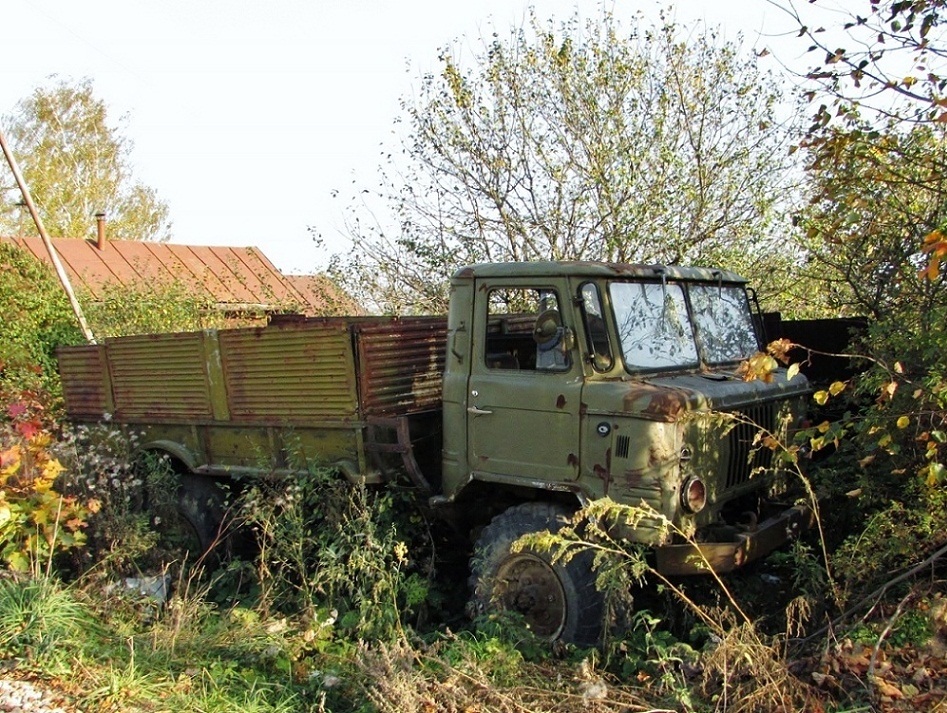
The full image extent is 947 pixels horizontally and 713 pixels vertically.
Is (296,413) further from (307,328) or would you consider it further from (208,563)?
(208,563)

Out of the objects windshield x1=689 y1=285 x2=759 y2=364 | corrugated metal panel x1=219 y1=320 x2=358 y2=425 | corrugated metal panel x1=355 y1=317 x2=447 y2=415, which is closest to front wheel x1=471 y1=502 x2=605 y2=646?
corrugated metal panel x1=355 y1=317 x2=447 y2=415

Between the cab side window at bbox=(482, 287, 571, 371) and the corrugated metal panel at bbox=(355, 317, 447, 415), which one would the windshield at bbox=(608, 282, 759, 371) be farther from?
the corrugated metal panel at bbox=(355, 317, 447, 415)

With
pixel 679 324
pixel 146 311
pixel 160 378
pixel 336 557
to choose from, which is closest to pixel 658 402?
pixel 679 324

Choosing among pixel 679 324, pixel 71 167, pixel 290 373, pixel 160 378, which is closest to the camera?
pixel 679 324

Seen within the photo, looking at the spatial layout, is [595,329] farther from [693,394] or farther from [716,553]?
[716,553]

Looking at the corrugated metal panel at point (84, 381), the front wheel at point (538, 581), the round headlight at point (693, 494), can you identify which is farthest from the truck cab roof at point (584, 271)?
the corrugated metal panel at point (84, 381)

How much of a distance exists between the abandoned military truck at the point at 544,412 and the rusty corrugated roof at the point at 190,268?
10162mm

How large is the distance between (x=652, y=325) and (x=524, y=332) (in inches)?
35.5

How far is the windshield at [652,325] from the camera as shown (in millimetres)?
5125

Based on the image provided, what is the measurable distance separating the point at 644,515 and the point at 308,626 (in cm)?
228

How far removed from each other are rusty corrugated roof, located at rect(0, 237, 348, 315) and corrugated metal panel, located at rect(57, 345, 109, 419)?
7777 millimetres

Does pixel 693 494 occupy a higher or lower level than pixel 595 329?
lower

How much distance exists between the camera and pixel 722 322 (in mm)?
5848

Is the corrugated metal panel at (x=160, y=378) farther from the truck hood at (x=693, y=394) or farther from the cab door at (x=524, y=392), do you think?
the truck hood at (x=693, y=394)
